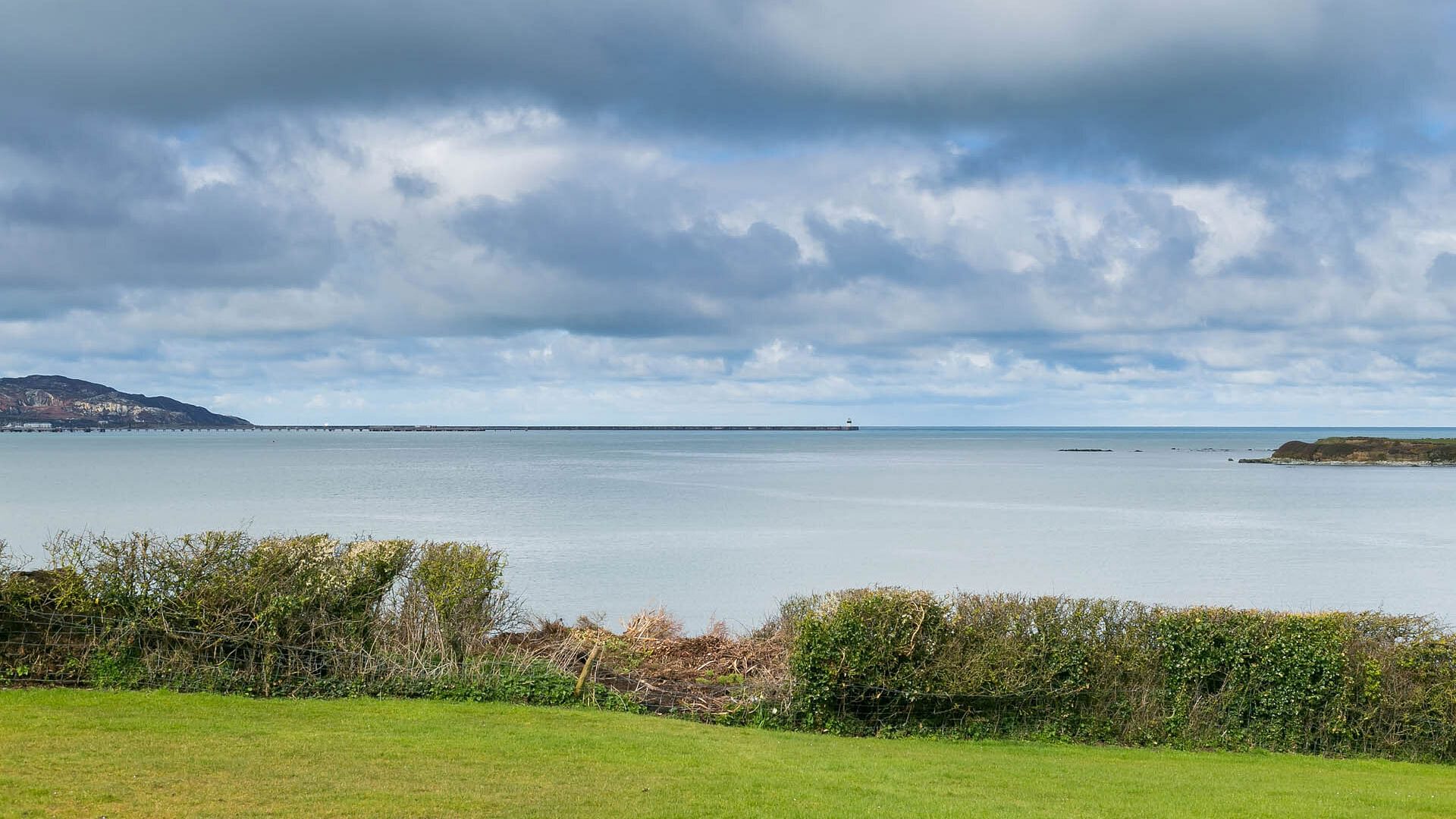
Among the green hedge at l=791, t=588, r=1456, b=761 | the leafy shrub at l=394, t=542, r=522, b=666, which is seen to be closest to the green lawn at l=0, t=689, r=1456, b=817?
the green hedge at l=791, t=588, r=1456, b=761

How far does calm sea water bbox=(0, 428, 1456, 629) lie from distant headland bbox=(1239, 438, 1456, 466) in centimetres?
2226

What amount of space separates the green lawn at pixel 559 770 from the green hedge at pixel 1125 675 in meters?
0.58

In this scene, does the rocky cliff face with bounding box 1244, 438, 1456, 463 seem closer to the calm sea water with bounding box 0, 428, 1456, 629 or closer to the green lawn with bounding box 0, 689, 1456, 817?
the calm sea water with bounding box 0, 428, 1456, 629

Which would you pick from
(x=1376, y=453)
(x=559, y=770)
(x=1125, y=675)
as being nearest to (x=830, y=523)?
(x=1125, y=675)

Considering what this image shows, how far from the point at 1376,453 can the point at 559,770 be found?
152 meters

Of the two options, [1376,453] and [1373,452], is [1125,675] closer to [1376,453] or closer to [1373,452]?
[1376,453]

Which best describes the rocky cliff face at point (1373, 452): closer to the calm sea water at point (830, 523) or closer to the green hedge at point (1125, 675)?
the calm sea water at point (830, 523)

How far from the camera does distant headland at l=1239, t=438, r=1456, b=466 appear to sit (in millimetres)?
132875

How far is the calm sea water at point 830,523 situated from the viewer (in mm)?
36000

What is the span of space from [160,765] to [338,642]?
4.95 m

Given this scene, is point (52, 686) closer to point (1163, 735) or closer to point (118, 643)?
point (118, 643)

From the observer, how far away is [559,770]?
11.3 m

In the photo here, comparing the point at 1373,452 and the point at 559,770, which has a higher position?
the point at 1373,452

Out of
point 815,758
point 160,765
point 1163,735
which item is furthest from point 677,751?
point 1163,735
